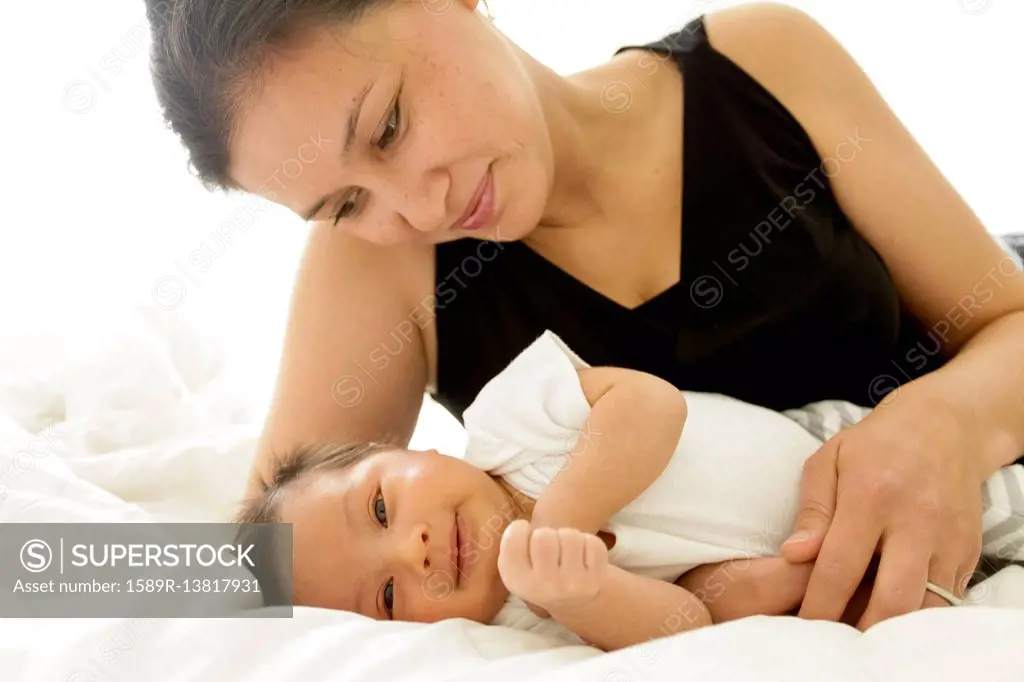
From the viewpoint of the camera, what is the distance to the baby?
1.05 metres

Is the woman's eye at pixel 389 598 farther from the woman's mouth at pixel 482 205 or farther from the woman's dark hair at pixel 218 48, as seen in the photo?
the woman's dark hair at pixel 218 48

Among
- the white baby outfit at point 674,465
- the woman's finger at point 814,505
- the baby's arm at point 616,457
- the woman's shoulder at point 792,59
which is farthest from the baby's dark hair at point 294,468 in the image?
the woman's shoulder at point 792,59

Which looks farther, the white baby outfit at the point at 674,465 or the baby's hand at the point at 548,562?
the white baby outfit at the point at 674,465

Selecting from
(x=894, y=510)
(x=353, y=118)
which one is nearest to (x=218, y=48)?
(x=353, y=118)

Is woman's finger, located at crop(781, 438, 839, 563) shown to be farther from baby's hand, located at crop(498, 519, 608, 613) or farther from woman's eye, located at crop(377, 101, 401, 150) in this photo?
woman's eye, located at crop(377, 101, 401, 150)

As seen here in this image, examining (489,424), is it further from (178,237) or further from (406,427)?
(178,237)

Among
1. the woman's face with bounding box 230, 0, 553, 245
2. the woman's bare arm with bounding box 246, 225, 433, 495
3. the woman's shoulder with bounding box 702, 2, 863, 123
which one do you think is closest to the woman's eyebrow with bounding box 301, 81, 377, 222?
the woman's face with bounding box 230, 0, 553, 245

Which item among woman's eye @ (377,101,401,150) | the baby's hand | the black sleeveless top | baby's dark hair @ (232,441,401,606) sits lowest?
baby's dark hair @ (232,441,401,606)

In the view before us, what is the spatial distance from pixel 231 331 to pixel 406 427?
0.79 metres

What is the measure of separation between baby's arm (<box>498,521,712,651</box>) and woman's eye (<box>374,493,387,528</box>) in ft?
0.84

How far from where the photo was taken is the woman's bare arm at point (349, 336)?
1.37 m

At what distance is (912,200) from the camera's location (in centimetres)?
130

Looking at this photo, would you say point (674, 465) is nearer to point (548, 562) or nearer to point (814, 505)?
point (814, 505)

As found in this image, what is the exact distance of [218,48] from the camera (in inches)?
41.7
